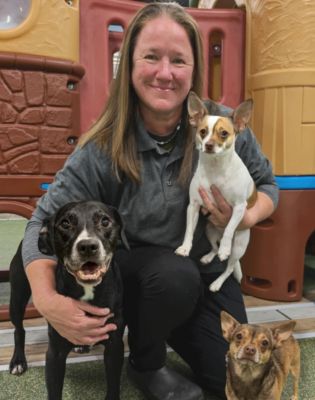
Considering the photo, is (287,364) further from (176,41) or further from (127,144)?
(176,41)

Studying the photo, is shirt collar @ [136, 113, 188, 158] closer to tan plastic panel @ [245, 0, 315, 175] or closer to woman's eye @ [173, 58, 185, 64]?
woman's eye @ [173, 58, 185, 64]

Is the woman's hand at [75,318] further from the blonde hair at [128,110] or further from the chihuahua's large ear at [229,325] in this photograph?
the blonde hair at [128,110]

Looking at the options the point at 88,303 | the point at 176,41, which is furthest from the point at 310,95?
the point at 88,303

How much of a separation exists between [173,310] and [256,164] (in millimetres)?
618

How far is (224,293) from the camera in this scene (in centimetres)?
164

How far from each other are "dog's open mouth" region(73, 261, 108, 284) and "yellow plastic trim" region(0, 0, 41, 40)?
4.31 feet

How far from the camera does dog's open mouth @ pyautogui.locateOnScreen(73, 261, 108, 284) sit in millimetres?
1073

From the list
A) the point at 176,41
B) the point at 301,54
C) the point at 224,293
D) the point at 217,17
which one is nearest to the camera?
the point at 176,41

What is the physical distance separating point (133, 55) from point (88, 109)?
2.71ft

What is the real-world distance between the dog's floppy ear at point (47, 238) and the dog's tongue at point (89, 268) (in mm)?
133

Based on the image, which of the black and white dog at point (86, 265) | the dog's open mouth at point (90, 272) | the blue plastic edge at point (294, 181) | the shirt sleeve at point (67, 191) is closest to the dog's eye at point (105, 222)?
the black and white dog at point (86, 265)

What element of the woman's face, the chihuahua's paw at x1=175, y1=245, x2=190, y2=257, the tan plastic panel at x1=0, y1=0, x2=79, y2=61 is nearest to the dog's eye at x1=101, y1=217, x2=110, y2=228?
the chihuahua's paw at x1=175, y1=245, x2=190, y2=257

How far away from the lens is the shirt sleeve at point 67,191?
1296 millimetres

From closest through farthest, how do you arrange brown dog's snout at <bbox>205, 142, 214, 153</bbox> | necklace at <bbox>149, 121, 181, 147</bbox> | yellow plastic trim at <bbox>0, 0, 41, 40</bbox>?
1. brown dog's snout at <bbox>205, 142, 214, 153</bbox>
2. necklace at <bbox>149, 121, 181, 147</bbox>
3. yellow plastic trim at <bbox>0, 0, 41, 40</bbox>
